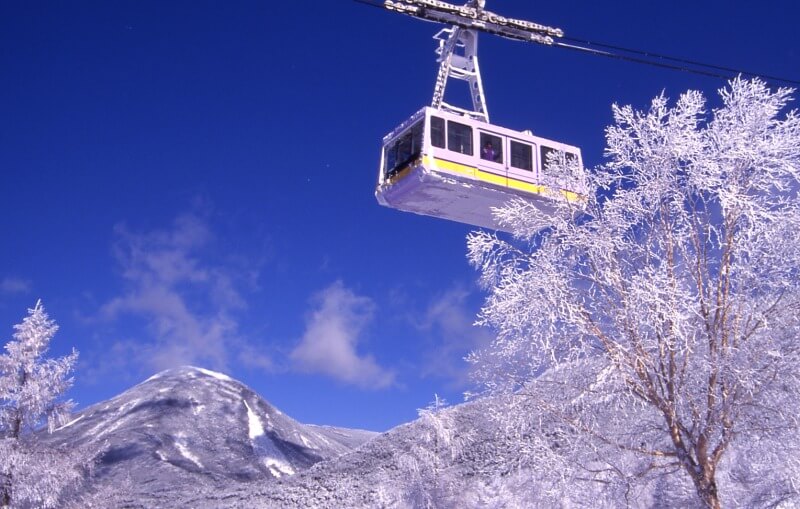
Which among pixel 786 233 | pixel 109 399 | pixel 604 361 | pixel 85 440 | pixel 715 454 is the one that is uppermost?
pixel 109 399

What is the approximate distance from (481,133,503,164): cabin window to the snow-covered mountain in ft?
143

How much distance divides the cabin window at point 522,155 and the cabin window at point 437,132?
2268mm

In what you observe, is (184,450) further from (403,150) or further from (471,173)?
(471,173)

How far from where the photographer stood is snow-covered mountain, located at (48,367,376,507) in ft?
220

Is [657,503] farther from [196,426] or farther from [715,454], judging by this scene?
[196,426]

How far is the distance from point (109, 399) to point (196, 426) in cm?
1859

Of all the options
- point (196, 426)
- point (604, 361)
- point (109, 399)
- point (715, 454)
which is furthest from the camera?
point (109, 399)

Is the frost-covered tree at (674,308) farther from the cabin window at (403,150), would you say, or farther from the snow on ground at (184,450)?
the snow on ground at (184,450)

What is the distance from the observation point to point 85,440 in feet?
255

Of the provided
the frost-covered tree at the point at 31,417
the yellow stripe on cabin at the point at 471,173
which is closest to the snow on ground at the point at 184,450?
the frost-covered tree at the point at 31,417

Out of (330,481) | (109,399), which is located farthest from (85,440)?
(330,481)

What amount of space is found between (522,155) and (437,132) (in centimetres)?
283

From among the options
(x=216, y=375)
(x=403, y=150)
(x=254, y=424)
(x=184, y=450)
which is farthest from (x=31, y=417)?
(x=216, y=375)

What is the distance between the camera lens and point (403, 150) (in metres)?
20.1
